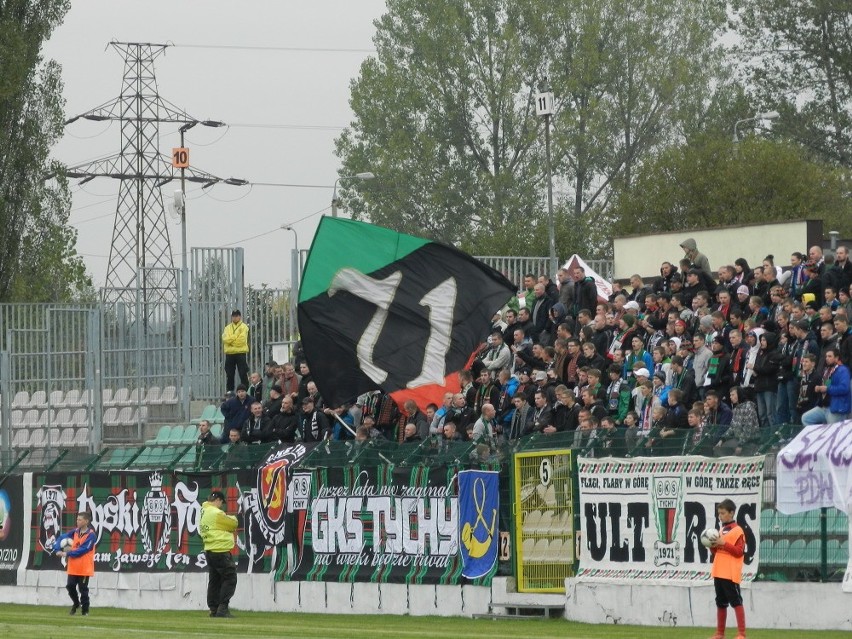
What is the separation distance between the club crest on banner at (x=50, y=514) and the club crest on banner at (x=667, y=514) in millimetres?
13005

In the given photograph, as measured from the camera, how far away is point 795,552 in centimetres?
1886

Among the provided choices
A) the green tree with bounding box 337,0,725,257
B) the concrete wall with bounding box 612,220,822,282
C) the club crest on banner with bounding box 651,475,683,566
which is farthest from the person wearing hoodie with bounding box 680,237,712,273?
the green tree with bounding box 337,0,725,257

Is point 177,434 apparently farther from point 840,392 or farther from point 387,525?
point 840,392

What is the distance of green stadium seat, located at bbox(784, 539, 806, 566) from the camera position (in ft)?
61.6

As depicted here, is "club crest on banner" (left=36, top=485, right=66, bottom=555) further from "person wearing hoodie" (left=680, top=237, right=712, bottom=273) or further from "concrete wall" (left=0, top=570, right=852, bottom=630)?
"person wearing hoodie" (left=680, top=237, right=712, bottom=273)

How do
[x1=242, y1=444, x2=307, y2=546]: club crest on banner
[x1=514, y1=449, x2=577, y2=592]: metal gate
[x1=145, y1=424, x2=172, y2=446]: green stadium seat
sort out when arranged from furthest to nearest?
[x1=145, y1=424, x2=172, y2=446]: green stadium seat
[x1=242, y1=444, x2=307, y2=546]: club crest on banner
[x1=514, y1=449, x2=577, y2=592]: metal gate

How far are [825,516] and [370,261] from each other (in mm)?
9591

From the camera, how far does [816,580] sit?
18641 mm

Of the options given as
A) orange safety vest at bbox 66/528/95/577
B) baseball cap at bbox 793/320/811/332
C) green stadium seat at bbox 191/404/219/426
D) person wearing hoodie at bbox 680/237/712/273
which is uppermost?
person wearing hoodie at bbox 680/237/712/273

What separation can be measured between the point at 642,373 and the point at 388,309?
14.9 ft

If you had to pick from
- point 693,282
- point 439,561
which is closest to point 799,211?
point 693,282

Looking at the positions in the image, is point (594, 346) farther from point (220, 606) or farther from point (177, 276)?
point (177, 276)

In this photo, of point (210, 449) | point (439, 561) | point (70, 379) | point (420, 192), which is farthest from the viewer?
point (420, 192)

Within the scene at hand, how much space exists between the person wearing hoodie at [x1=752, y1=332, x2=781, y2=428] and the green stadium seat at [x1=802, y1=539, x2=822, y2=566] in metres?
3.53
